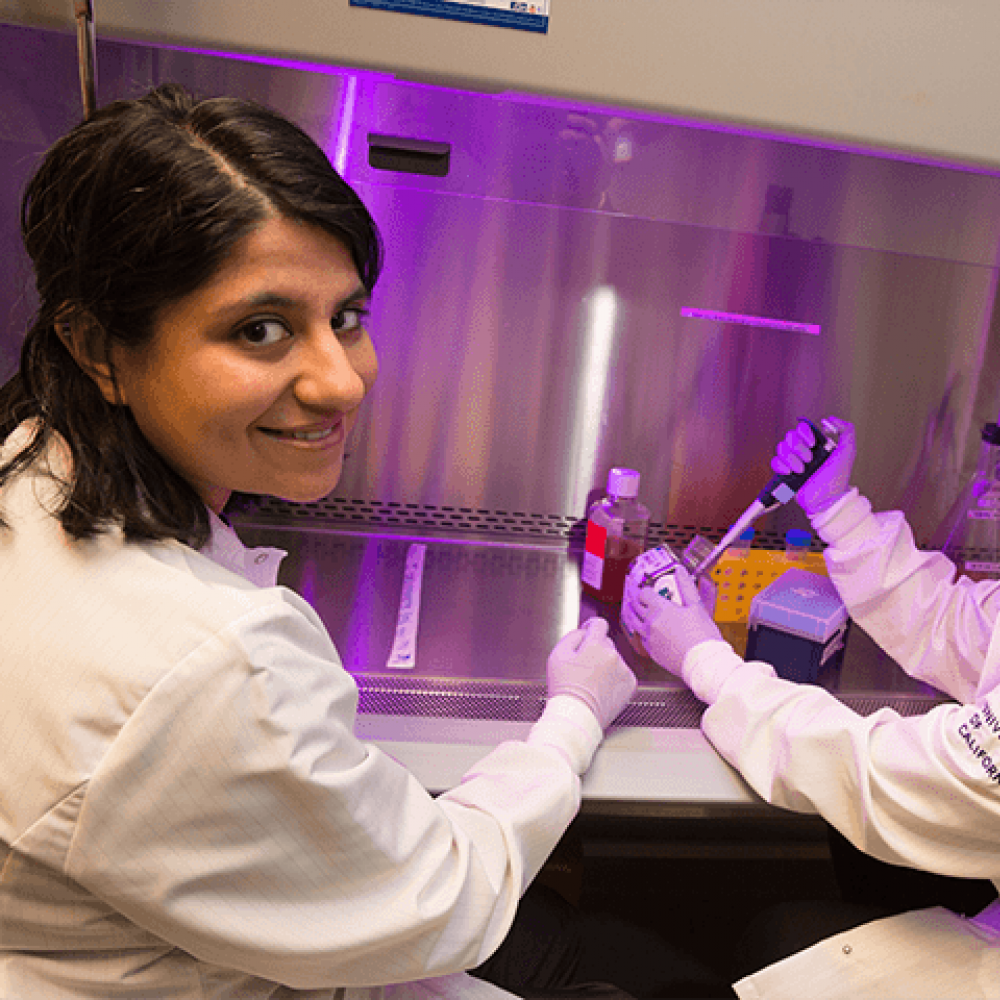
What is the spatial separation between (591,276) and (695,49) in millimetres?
516

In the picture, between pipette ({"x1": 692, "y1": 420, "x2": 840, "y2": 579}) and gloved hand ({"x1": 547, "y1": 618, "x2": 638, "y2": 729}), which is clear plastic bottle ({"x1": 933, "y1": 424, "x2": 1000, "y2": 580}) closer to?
pipette ({"x1": 692, "y1": 420, "x2": 840, "y2": 579})

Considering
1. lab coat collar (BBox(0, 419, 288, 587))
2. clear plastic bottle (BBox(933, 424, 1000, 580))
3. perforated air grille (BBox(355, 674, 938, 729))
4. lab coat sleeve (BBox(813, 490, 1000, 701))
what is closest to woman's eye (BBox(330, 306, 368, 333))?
lab coat collar (BBox(0, 419, 288, 587))

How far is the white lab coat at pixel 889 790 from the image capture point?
32.9 inches

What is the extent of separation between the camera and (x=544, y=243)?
138 cm

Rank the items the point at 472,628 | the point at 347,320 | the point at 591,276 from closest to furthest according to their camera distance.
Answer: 1. the point at 347,320
2. the point at 472,628
3. the point at 591,276

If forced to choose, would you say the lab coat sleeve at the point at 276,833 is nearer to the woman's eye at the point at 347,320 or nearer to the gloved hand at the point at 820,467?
the woman's eye at the point at 347,320

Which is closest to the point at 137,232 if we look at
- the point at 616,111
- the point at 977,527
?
the point at 616,111

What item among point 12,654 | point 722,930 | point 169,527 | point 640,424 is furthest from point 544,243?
point 722,930

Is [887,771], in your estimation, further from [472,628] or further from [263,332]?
[263,332]

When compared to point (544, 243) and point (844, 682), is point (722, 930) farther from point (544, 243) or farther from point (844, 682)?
point (544, 243)

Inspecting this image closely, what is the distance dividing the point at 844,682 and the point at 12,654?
111 centimetres

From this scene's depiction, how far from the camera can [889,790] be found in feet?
2.83

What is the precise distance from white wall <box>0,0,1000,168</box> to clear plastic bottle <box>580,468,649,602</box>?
606 mm

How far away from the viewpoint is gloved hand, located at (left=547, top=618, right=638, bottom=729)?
1.04 metres
